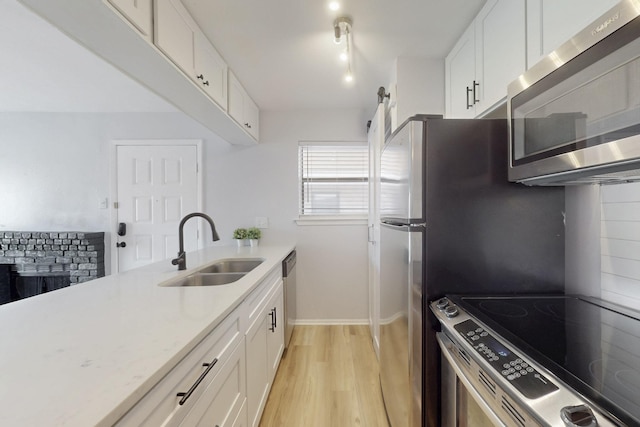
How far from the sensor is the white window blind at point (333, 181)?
10.4 feet

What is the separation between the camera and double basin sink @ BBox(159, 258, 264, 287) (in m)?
1.62

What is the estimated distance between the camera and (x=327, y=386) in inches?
79.2

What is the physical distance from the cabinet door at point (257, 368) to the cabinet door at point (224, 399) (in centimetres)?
10

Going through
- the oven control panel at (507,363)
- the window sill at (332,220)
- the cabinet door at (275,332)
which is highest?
the window sill at (332,220)

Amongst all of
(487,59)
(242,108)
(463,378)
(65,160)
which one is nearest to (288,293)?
(242,108)

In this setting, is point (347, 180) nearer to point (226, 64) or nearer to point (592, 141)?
point (226, 64)

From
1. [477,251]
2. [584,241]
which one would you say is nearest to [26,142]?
[477,251]

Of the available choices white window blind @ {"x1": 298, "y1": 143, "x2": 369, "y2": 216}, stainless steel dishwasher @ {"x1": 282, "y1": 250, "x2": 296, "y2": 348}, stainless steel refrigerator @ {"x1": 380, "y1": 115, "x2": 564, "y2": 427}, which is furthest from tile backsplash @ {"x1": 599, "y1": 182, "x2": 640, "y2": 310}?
white window blind @ {"x1": 298, "y1": 143, "x2": 369, "y2": 216}

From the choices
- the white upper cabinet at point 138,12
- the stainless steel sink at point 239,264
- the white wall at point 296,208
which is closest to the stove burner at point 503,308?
the stainless steel sink at point 239,264

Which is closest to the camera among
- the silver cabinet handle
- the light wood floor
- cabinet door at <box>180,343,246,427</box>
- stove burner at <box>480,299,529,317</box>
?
the silver cabinet handle

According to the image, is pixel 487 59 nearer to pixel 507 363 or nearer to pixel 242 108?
pixel 507 363

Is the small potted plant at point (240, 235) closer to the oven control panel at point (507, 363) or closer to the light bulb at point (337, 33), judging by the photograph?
the light bulb at point (337, 33)

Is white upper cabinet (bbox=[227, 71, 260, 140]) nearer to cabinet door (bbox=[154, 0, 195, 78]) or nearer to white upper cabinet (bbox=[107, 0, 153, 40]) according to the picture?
cabinet door (bbox=[154, 0, 195, 78])

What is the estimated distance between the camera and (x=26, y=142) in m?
3.08
